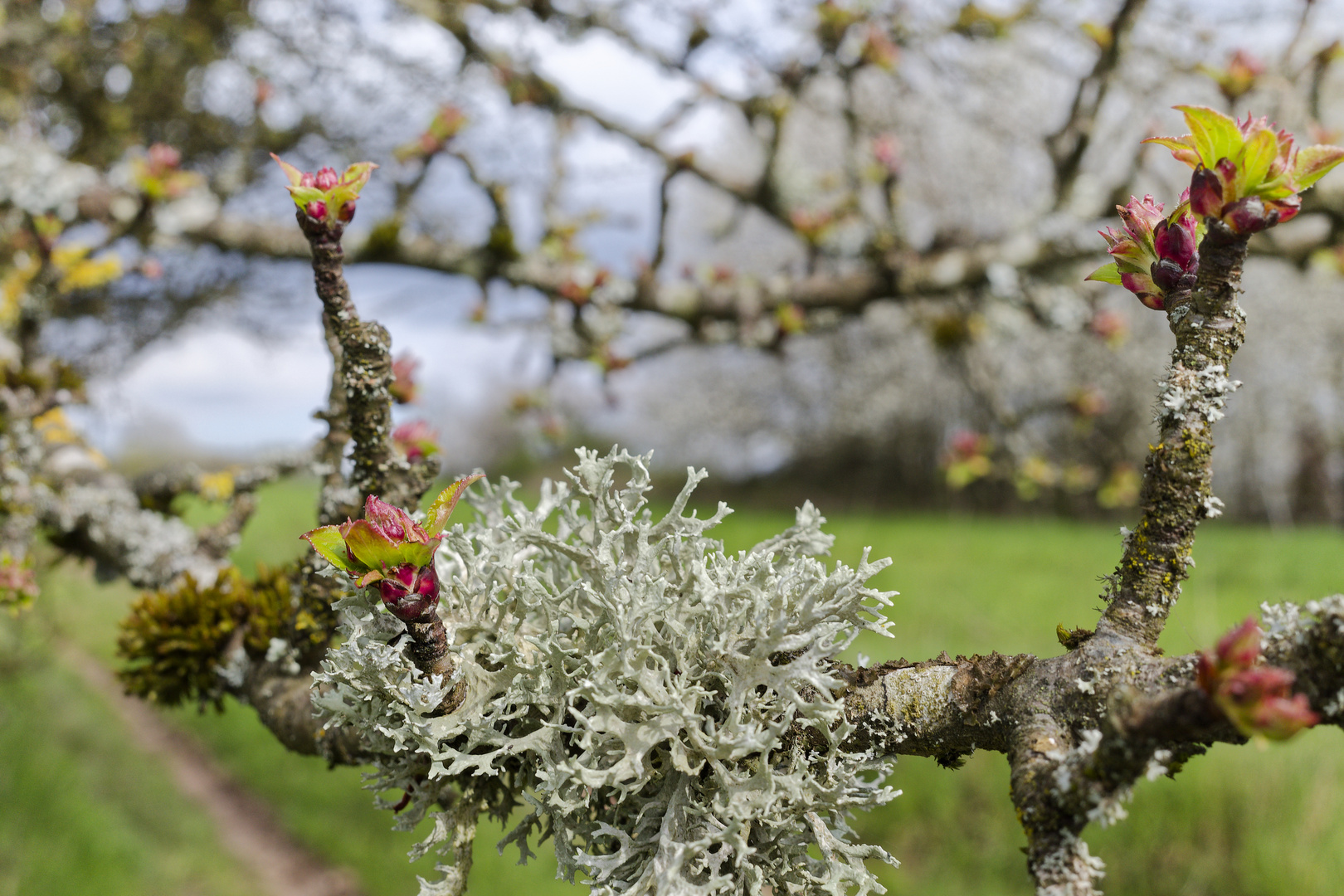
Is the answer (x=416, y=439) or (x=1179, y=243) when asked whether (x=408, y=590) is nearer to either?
(x=416, y=439)

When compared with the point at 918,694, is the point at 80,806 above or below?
below

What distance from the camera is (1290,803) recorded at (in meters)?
2.36

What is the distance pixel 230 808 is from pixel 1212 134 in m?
6.31

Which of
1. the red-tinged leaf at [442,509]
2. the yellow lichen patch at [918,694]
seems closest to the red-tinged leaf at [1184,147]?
the yellow lichen patch at [918,694]

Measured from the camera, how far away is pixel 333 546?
781 millimetres

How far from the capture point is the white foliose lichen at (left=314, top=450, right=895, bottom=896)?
0.78 metres

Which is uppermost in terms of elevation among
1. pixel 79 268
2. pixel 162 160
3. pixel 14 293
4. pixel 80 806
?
pixel 162 160

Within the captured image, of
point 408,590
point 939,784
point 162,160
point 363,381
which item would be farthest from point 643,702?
point 939,784

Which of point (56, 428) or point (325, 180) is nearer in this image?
point (325, 180)

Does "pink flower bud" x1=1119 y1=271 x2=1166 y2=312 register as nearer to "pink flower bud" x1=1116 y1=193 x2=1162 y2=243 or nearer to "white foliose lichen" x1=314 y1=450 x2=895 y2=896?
"pink flower bud" x1=1116 y1=193 x2=1162 y2=243

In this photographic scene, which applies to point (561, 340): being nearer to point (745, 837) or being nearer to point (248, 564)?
point (745, 837)

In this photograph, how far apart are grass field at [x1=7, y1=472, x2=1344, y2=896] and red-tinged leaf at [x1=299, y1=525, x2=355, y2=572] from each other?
2.25 ft

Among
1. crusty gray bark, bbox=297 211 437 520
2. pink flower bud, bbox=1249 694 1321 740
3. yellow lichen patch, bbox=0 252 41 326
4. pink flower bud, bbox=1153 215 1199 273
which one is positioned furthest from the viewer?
yellow lichen patch, bbox=0 252 41 326

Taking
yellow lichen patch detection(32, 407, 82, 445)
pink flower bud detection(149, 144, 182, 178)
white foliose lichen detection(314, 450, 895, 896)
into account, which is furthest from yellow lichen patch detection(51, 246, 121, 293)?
white foliose lichen detection(314, 450, 895, 896)
